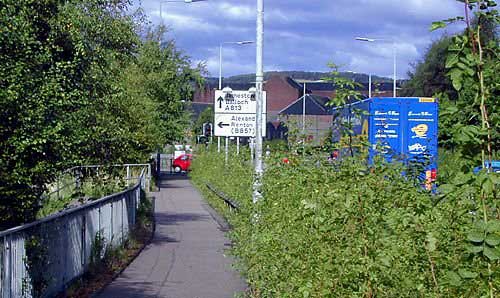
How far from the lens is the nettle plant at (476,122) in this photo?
3977mm

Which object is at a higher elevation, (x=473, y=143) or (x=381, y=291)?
(x=473, y=143)

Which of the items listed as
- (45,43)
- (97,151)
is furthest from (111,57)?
(45,43)

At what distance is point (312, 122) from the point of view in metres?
11.8

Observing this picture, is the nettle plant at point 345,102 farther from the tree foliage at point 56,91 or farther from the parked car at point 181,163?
the parked car at point 181,163

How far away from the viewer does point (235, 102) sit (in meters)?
21.2

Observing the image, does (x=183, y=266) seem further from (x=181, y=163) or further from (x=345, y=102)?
(x=181, y=163)

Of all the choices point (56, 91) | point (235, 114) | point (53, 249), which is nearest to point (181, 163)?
point (235, 114)

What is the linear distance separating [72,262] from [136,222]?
446 inches

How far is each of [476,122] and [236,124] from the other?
17.2 metres

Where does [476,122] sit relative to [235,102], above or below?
below

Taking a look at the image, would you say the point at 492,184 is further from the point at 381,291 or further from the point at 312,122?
the point at 312,122

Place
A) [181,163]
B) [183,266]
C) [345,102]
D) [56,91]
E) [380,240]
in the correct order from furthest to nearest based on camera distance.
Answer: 1. [181,163]
2. [183,266]
3. [56,91]
4. [345,102]
5. [380,240]

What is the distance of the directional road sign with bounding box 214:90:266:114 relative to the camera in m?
21.2

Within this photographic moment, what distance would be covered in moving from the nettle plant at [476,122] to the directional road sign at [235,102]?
1689cm
